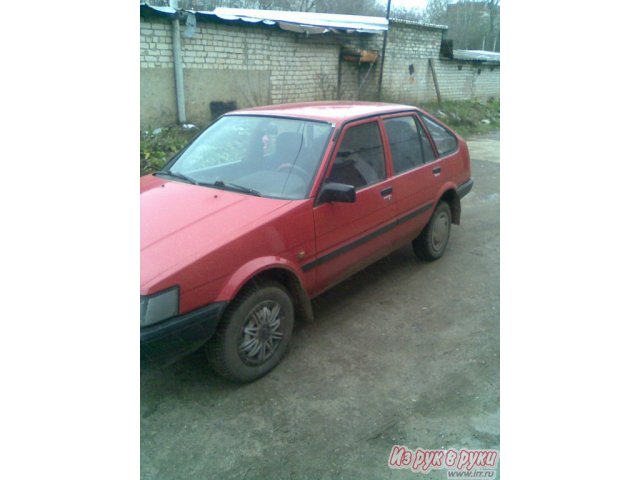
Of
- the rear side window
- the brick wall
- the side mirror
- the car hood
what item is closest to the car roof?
the rear side window

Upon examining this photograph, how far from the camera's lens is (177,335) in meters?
2.31

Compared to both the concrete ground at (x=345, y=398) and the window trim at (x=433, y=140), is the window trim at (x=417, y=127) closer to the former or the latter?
the window trim at (x=433, y=140)

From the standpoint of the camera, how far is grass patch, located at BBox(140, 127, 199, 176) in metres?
5.80

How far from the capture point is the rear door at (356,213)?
10.3ft

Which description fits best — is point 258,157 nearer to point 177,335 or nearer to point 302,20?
point 177,335

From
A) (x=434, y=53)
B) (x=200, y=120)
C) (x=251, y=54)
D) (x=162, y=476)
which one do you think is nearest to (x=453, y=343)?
(x=162, y=476)

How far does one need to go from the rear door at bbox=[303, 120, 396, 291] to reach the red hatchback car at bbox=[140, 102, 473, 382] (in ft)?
0.03

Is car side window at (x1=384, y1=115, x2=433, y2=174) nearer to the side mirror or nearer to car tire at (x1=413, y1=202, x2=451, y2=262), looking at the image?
car tire at (x1=413, y1=202, x2=451, y2=262)

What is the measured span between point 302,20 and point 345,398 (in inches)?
346

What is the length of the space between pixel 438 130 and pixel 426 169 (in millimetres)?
628

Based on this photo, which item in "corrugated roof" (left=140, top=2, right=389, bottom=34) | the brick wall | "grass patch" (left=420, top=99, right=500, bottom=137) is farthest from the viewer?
"grass patch" (left=420, top=99, right=500, bottom=137)

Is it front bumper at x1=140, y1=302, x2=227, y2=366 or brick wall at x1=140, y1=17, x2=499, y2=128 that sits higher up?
brick wall at x1=140, y1=17, x2=499, y2=128

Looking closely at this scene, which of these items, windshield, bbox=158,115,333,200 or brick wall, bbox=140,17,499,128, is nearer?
windshield, bbox=158,115,333,200

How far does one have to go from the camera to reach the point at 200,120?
24.1 feet
